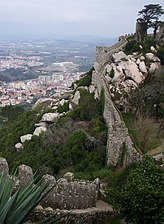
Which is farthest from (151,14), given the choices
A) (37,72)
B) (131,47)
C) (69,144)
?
(37,72)

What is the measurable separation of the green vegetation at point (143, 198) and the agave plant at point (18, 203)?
220cm

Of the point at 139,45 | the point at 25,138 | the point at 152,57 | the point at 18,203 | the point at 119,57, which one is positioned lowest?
the point at 25,138

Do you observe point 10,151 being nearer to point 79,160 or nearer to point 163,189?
point 79,160

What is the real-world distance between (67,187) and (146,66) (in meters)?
14.9

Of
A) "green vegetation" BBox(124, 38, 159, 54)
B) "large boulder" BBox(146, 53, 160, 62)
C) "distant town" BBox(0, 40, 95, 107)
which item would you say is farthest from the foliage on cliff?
"distant town" BBox(0, 40, 95, 107)

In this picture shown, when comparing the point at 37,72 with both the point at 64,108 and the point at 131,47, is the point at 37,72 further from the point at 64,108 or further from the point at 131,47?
the point at 64,108

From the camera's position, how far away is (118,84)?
1989 centimetres

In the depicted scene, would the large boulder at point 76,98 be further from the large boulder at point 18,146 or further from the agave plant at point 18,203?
the agave plant at point 18,203

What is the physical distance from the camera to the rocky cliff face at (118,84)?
1322 cm

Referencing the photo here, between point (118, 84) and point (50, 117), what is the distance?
4.53 metres

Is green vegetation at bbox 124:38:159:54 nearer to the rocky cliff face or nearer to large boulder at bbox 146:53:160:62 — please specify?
large boulder at bbox 146:53:160:62

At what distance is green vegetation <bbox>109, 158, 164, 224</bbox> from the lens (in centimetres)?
682

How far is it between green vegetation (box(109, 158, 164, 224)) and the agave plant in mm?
2204

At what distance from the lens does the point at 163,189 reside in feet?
23.0
